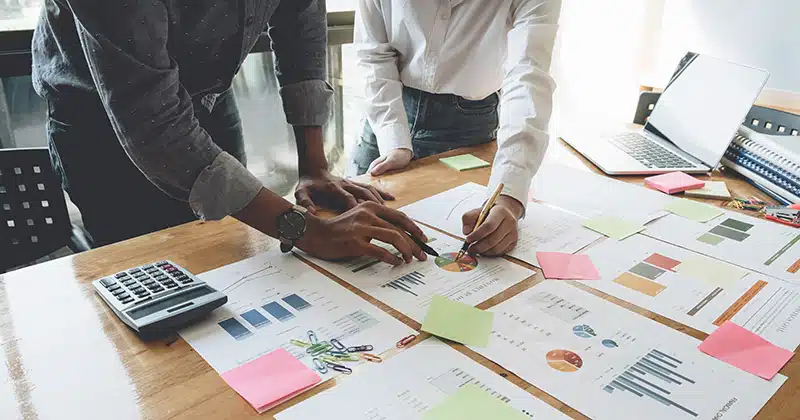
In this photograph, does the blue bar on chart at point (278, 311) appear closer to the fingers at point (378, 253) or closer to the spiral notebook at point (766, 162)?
the fingers at point (378, 253)

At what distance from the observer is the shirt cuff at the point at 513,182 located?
107 cm

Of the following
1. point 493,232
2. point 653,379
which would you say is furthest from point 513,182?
point 653,379

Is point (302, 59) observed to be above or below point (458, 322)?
above

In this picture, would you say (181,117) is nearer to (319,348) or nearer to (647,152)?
(319,348)

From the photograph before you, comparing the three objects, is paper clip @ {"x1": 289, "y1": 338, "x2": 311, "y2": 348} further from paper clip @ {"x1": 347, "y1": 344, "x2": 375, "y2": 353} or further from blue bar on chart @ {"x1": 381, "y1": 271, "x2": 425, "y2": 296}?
blue bar on chart @ {"x1": 381, "y1": 271, "x2": 425, "y2": 296}

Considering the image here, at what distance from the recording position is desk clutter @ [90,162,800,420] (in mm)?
623

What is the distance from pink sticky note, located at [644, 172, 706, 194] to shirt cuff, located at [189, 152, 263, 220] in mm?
845

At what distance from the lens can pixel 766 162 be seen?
1.27 meters

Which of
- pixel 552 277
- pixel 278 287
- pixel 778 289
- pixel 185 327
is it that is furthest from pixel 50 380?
pixel 778 289

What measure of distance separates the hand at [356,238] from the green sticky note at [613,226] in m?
0.34

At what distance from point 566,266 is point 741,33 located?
2.10m

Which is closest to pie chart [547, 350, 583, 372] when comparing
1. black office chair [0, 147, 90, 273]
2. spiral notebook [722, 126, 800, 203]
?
spiral notebook [722, 126, 800, 203]

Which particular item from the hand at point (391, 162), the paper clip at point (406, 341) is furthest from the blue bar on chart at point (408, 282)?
the hand at point (391, 162)

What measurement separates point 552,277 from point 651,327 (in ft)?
0.54
